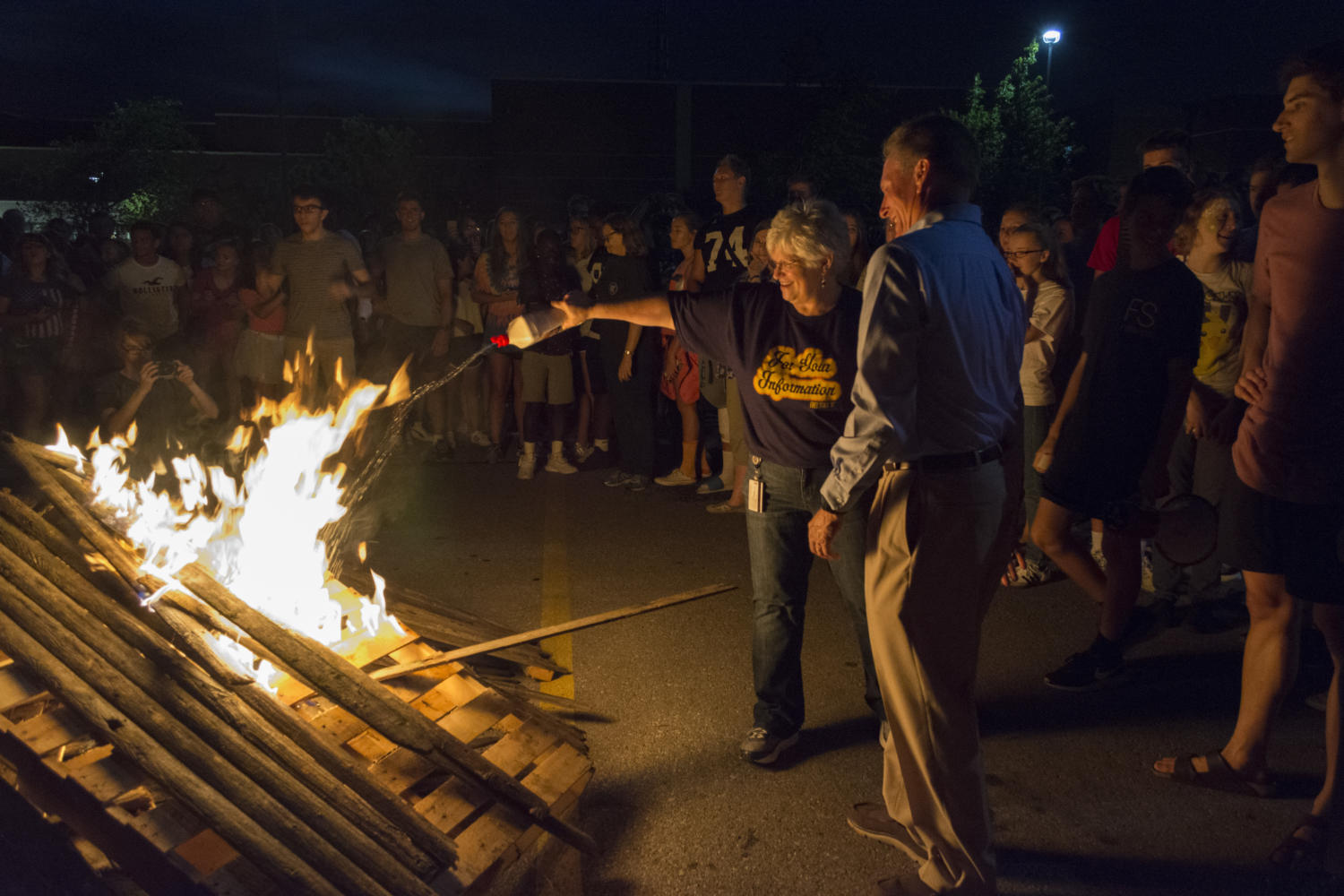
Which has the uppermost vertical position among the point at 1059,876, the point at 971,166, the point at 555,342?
the point at 971,166

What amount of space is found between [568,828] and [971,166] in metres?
2.34

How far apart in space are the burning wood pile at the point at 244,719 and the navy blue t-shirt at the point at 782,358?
1405mm

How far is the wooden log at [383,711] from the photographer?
3.12 metres

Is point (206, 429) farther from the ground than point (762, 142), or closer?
closer

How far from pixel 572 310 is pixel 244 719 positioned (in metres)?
1.84

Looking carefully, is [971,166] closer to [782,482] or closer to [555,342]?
[782,482]

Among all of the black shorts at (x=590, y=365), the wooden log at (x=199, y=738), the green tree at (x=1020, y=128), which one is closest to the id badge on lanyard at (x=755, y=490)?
the wooden log at (x=199, y=738)

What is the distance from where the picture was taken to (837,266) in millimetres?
3553

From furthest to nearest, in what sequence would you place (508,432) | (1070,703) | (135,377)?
1. (508,432)
2. (135,377)
3. (1070,703)

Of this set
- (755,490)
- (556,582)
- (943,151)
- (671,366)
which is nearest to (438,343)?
(671,366)

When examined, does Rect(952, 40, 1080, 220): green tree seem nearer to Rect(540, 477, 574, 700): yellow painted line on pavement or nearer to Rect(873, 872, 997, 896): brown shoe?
Rect(540, 477, 574, 700): yellow painted line on pavement

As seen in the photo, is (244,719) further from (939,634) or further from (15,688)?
(939,634)

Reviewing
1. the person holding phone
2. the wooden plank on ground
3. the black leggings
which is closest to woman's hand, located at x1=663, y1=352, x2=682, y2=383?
the black leggings

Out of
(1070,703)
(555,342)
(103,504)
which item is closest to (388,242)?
(555,342)
